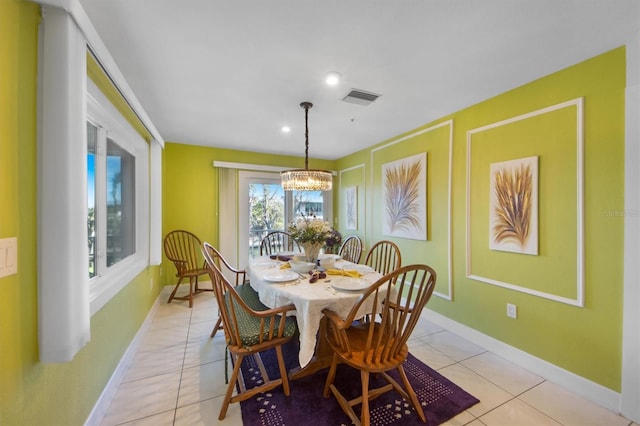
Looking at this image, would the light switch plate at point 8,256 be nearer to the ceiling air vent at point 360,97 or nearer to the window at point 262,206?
the ceiling air vent at point 360,97

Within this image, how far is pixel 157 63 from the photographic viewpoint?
1.86 metres

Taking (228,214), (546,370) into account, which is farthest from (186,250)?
(546,370)

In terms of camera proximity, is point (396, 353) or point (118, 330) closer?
point (396, 353)

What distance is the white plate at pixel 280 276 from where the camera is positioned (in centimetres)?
200

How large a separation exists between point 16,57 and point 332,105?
2.11 meters

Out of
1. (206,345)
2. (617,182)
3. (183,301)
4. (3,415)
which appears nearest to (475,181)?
(617,182)

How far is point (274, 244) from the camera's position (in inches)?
144

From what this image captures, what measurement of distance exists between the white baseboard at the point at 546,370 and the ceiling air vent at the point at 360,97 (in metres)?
2.46

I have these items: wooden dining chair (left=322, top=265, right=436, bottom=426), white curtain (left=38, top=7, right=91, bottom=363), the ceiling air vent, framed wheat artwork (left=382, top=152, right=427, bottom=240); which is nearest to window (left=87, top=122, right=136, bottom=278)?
white curtain (left=38, top=7, right=91, bottom=363)

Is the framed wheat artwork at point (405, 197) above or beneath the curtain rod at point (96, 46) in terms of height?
beneath

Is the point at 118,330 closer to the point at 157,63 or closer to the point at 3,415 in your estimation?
the point at 3,415

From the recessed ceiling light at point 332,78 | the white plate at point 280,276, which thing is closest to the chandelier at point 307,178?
the recessed ceiling light at point 332,78

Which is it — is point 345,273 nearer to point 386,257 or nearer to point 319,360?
point 319,360

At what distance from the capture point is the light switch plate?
0.87 m
